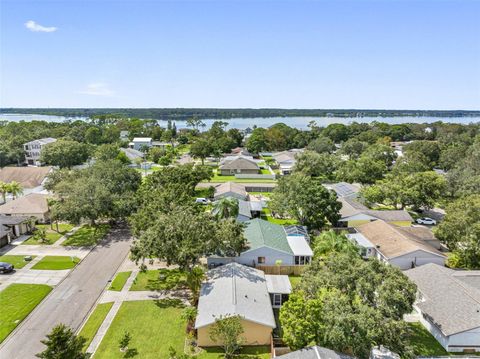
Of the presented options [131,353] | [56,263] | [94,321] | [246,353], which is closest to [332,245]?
[246,353]

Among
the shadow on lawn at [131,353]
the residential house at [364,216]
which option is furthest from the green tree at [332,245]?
the shadow on lawn at [131,353]

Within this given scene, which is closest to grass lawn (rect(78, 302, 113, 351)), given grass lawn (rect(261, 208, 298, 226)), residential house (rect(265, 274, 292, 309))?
residential house (rect(265, 274, 292, 309))

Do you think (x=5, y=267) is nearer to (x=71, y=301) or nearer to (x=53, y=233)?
(x=71, y=301)

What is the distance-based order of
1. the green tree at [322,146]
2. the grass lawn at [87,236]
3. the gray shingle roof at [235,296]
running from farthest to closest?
the green tree at [322,146] → the grass lawn at [87,236] → the gray shingle roof at [235,296]

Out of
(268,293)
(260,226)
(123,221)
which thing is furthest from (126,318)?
(123,221)

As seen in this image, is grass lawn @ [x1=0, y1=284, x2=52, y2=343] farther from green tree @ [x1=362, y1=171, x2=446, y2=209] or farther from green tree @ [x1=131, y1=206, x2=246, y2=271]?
green tree @ [x1=362, y1=171, x2=446, y2=209]

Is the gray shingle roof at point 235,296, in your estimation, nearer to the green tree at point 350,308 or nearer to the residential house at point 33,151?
the green tree at point 350,308
